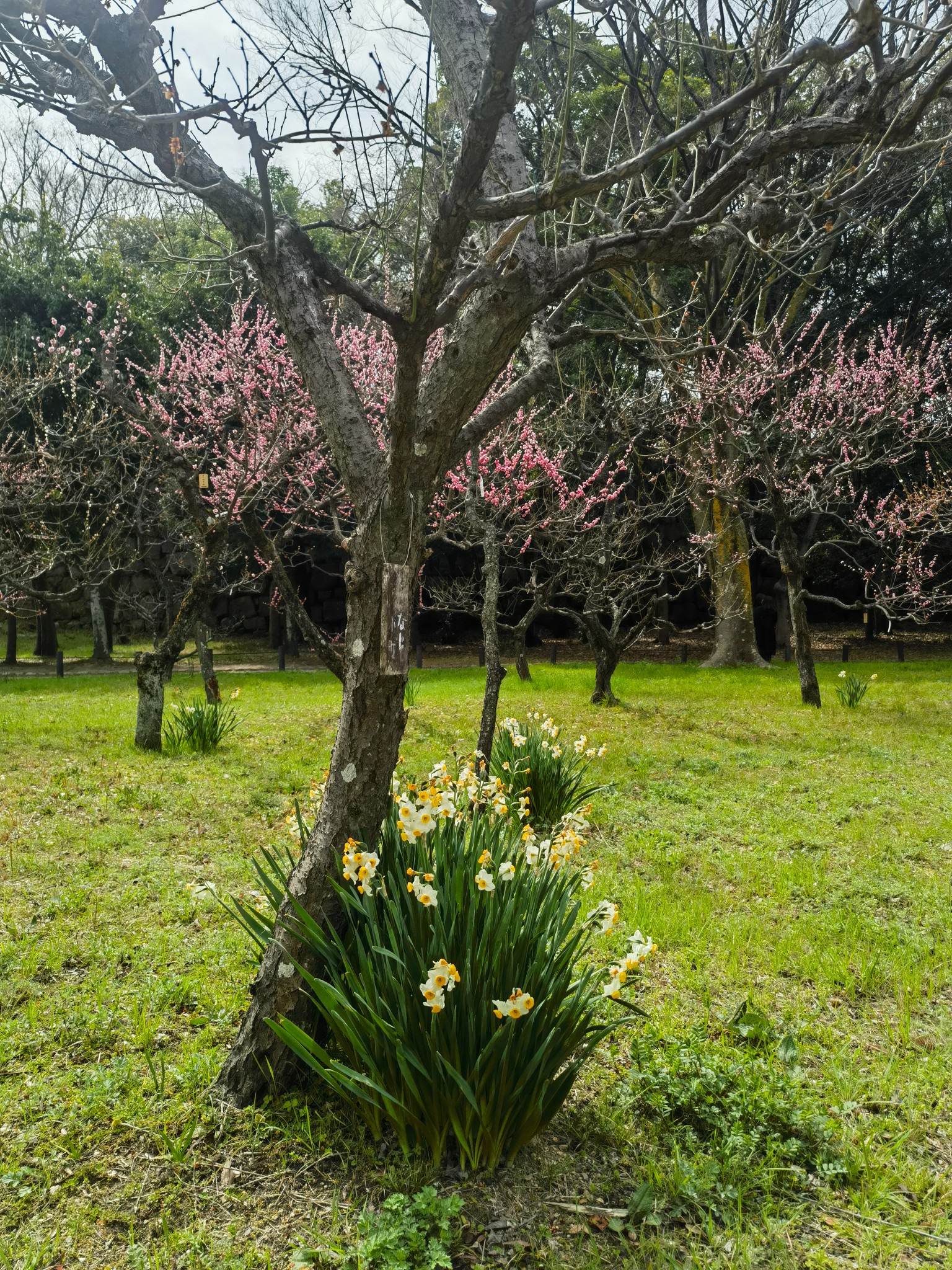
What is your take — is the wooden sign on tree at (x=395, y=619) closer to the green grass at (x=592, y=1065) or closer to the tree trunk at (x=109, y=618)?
the green grass at (x=592, y=1065)

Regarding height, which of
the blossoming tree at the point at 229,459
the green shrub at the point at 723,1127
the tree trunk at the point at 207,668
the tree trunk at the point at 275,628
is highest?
the blossoming tree at the point at 229,459

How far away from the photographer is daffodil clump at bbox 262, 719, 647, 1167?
8.18 ft

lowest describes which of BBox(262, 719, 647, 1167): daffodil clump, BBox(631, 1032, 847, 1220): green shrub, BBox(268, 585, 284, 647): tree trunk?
BBox(631, 1032, 847, 1220): green shrub

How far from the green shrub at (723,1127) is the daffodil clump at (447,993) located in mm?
376

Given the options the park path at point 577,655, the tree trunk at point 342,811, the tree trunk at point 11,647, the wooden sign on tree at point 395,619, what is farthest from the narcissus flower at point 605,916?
the tree trunk at point 11,647

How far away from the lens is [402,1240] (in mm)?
2283

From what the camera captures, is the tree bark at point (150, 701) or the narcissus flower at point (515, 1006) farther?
the tree bark at point (150, 701)

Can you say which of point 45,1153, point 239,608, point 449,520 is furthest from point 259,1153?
point 239,608

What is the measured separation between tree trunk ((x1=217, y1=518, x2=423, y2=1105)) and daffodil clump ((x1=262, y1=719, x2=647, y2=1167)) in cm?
7

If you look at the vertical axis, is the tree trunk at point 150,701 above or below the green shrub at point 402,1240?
above

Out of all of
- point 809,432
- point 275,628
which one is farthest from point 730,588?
point 275,628

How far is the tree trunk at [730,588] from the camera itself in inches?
660

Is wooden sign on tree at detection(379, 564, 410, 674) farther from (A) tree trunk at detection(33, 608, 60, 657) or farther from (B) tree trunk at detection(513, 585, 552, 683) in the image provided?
(A) tree trunk at detection(33, 608, 60, 657)

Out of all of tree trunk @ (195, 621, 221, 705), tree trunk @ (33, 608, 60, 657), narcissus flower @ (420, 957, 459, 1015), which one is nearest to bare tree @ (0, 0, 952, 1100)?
narcissus flower @ (420, 957, 459, 1015)
